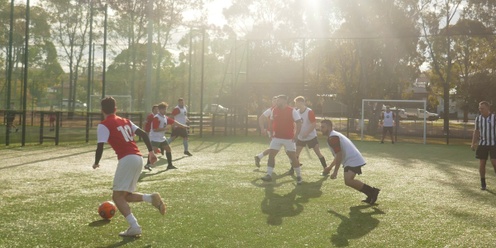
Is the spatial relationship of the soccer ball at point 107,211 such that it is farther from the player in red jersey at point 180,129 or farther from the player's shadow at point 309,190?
the player in red jersey at point 180,129

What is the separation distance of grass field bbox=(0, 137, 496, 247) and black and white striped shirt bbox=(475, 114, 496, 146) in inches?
41.7

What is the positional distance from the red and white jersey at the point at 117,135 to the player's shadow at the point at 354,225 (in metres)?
2.80

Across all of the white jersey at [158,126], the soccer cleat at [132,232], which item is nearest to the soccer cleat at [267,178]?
the white jersey at [158,126]

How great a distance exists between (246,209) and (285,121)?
344cm

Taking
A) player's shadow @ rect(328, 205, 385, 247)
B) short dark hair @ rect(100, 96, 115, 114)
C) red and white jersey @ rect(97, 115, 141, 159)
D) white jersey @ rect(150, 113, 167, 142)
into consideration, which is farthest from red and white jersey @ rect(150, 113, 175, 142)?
short dark hair @ rect(100, 96, 115, 114)

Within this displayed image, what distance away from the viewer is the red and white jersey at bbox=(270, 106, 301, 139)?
10.9 m

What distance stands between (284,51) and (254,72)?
9.59 metres

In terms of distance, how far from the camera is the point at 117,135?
6.27 m

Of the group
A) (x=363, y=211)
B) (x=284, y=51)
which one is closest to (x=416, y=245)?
(x=363, y=211)

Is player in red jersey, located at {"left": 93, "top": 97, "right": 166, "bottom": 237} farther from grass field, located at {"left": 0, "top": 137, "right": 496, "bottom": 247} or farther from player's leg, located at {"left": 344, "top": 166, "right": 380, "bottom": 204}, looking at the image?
player's leg, located at {"left": 344, "top": 166, "right": 380, "bottom": 204}

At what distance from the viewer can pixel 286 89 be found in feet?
109

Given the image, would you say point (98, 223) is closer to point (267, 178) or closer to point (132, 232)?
point (132, 232)

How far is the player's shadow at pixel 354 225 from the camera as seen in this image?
20.3 ft

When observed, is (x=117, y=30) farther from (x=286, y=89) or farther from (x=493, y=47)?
(x=493, y=47)
